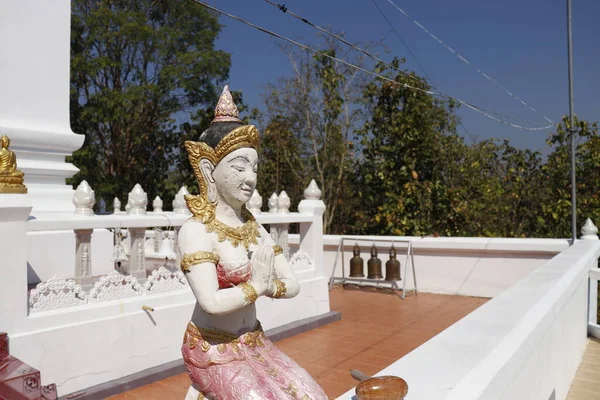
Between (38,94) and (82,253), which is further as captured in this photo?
(38,94)

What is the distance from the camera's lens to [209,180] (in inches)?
89.7

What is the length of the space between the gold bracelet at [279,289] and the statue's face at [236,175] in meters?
0.38

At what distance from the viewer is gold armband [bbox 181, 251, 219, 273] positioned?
2.05m

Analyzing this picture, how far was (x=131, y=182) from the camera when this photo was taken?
52.6ft

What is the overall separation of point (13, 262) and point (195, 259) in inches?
85.4

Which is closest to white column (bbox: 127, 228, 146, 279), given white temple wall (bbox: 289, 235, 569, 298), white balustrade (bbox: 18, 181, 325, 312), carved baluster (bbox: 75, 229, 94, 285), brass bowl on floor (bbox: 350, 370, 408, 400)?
white balustrade (bbox: 18, 181, 325, 312)

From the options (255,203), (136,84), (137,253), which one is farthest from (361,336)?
(136,84)

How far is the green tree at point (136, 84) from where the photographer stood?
14.9 metres

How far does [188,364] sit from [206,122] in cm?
1370

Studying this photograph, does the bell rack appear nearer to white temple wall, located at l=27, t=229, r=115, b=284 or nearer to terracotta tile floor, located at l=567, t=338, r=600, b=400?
terracotta tile floor, located at l=567, t=338, r=600, b=400

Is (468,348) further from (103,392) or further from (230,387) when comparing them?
(103,392)

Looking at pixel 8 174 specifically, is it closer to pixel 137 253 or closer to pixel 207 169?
pixel 137 253

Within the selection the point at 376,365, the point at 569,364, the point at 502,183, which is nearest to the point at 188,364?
the point at 376,365

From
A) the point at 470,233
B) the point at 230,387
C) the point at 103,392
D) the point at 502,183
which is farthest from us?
the point at 502,183
